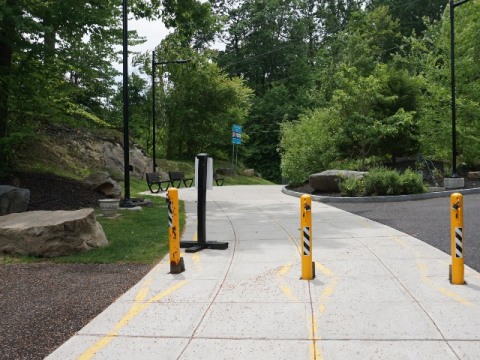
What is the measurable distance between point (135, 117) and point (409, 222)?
79.1 ft

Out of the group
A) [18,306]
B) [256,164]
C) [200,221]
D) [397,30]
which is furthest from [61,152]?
[397,30]

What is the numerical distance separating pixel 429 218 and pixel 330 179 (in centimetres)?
659

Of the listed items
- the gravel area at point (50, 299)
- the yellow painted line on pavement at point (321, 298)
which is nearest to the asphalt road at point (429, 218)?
the yellow painted line on pavement at point (321, 298)

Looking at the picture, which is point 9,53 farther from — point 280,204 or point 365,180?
point 365,180

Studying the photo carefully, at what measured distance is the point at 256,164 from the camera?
50.7 metres

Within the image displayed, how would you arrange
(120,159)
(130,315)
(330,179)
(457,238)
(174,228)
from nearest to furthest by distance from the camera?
(130,315), (457,238), (174,228), (330,179), (120,159)

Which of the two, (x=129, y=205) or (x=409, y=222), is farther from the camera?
(x=129, y=205)

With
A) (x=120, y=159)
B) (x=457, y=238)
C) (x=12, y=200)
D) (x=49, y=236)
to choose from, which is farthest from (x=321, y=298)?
(x=120, y=159)

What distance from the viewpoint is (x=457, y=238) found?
5.97 meters

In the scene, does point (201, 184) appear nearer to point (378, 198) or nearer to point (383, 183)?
point (378, 198)

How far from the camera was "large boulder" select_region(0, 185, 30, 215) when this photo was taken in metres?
11.0

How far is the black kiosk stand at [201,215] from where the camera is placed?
8.17m

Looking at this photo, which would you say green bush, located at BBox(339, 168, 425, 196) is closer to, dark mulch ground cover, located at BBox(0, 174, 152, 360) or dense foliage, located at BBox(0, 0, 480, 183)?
dense foliage, located at BBox(0, 0, 480, 183)

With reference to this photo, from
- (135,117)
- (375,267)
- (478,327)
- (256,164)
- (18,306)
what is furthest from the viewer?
(256,164)
